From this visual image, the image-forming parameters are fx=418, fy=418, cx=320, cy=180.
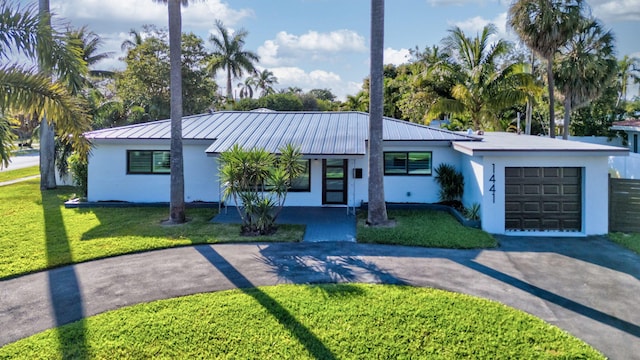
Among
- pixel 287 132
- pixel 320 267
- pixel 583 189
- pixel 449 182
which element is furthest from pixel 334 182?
pixel 583 189

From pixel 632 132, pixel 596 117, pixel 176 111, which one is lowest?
pixel 176 111

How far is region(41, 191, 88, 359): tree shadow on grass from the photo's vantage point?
6227 millimetres

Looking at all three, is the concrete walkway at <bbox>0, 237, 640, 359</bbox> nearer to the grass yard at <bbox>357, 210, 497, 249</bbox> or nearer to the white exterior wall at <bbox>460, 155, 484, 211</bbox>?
the grass yard at <bbox>357, 210, 497, 249</bbox>

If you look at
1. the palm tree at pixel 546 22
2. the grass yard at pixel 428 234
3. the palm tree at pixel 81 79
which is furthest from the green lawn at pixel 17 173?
the palm tree at pixel 546 22

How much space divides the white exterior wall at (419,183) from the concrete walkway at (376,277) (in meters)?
5.02

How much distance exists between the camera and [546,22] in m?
22.9

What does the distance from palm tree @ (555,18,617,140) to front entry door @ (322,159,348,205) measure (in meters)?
17.7

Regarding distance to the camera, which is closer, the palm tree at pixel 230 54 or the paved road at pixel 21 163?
the paved road at pixel 21 163

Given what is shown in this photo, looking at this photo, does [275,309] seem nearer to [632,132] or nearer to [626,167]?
[626,167]

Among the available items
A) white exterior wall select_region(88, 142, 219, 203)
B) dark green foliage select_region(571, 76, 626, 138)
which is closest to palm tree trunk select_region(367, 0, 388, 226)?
white exterior wall select_region(88, 142, 219, 203)

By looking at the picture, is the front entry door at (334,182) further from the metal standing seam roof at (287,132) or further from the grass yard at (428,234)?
the grass yard at (428,234)

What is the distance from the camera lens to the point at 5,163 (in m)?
8.30

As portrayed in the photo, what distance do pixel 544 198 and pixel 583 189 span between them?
1119 millimetres

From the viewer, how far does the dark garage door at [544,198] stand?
512 inches
